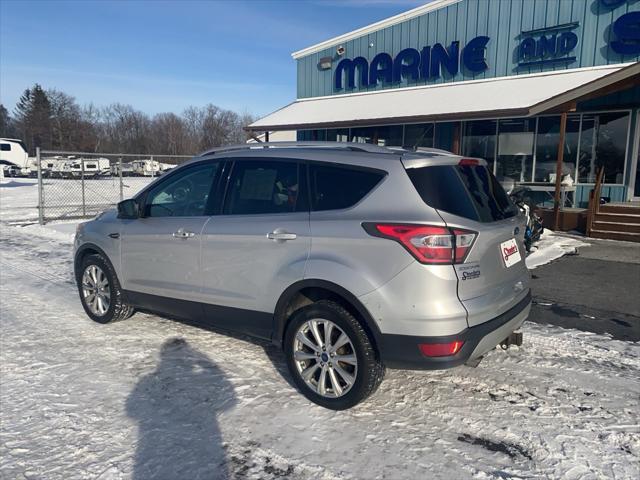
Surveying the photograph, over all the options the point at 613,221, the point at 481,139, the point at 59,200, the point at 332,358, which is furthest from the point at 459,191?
the point at 59,200

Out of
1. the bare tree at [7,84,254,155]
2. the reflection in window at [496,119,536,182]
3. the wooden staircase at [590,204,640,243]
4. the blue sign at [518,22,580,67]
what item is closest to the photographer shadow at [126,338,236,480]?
the wooden staircase at [590,204,640,243]

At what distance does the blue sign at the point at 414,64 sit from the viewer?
15.0m

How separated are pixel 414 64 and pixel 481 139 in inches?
147

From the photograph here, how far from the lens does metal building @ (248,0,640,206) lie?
12195 mm

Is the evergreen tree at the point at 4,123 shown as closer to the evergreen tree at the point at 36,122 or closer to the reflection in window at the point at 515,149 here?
Answer: the evergreen tree at the point at 36,122

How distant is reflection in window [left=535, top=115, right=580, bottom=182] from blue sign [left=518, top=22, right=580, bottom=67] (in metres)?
1.72

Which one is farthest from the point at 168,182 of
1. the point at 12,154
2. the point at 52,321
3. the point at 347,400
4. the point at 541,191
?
the point at 12,154

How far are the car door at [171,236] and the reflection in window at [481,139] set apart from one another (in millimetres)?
12035

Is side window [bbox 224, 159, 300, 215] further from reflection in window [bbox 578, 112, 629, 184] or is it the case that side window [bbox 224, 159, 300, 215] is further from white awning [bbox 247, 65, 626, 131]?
reflection in window [bbox 578, 112, 629, 184]

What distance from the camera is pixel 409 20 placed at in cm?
1641

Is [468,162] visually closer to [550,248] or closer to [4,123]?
[550,248]

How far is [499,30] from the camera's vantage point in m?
14.4

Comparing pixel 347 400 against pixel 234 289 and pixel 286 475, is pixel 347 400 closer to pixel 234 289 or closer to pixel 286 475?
pixel 286 475

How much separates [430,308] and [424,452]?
0.87 metres
